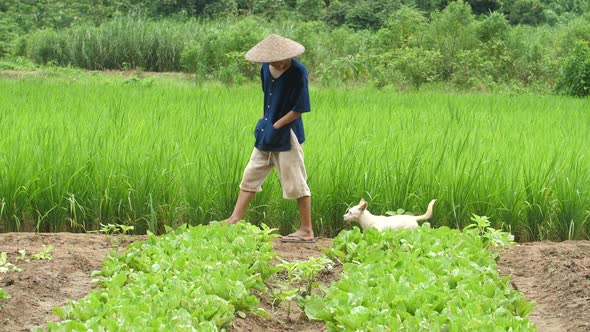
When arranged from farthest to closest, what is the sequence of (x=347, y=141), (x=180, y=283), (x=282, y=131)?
(x=347, y=141) < (x=282, y=131) < (x=180, y=283)

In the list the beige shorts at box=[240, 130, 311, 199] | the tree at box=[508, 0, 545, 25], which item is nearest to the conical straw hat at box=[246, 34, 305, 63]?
the beige shorts at box=[240, 130, 311, 199]

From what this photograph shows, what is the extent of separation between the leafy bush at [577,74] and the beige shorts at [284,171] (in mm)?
9131

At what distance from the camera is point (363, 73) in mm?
16828

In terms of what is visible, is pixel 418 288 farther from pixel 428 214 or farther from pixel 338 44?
pixel 338 44

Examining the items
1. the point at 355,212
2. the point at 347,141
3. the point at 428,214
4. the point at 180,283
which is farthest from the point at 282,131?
the point at 180,283

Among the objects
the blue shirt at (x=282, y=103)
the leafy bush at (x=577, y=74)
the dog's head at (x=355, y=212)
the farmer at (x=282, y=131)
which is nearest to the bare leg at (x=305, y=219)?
the farmer at (x=282, y=131)

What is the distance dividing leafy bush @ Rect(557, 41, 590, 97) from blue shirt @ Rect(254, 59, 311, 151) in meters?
9.16

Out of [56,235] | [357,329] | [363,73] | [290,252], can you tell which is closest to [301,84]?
[290,252]

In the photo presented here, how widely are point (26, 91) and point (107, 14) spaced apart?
1441 cm

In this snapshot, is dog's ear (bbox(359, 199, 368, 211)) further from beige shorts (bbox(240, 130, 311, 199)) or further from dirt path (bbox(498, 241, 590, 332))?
dirt path (bbox(498, 241, 590, 332))

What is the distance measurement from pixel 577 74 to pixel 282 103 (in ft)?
30.8

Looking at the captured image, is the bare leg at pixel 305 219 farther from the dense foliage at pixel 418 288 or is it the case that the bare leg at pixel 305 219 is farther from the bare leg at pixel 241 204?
the dense foliage at pixel 418 288

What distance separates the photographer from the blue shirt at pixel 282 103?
6.11 m

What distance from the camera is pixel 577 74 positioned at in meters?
14.5
